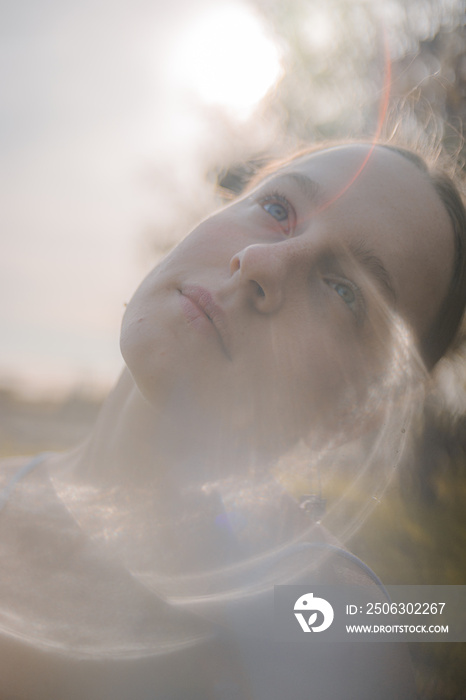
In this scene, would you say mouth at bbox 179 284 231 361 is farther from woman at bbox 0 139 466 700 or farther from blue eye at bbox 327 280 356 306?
blue eye at bbox 327 280 356 306

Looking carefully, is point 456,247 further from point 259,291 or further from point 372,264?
point 259,291

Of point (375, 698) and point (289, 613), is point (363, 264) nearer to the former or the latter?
point (289, 613)

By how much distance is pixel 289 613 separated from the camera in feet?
3.21

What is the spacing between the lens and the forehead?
980mm

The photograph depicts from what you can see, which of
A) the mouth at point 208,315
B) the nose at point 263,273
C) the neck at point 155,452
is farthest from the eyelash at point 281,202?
the neck at point 155,452

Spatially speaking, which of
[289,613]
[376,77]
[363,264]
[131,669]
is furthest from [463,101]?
[131,669]

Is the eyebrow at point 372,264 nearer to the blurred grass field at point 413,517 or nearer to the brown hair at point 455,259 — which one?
the brown hair at point 455,259

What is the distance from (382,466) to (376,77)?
1488mm

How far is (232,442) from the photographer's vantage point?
1.02 metres

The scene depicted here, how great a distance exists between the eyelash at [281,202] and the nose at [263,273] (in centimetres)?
13

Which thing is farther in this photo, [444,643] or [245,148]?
[245,148]

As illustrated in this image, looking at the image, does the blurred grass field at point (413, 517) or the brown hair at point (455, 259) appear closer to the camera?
the brown hair at point (455, 259)

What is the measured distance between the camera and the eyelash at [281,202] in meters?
1.04

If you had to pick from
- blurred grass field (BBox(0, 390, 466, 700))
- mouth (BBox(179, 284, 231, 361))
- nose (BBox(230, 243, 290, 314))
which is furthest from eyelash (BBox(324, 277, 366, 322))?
blurred grass field (BBox(0, 390, 466, 700))
